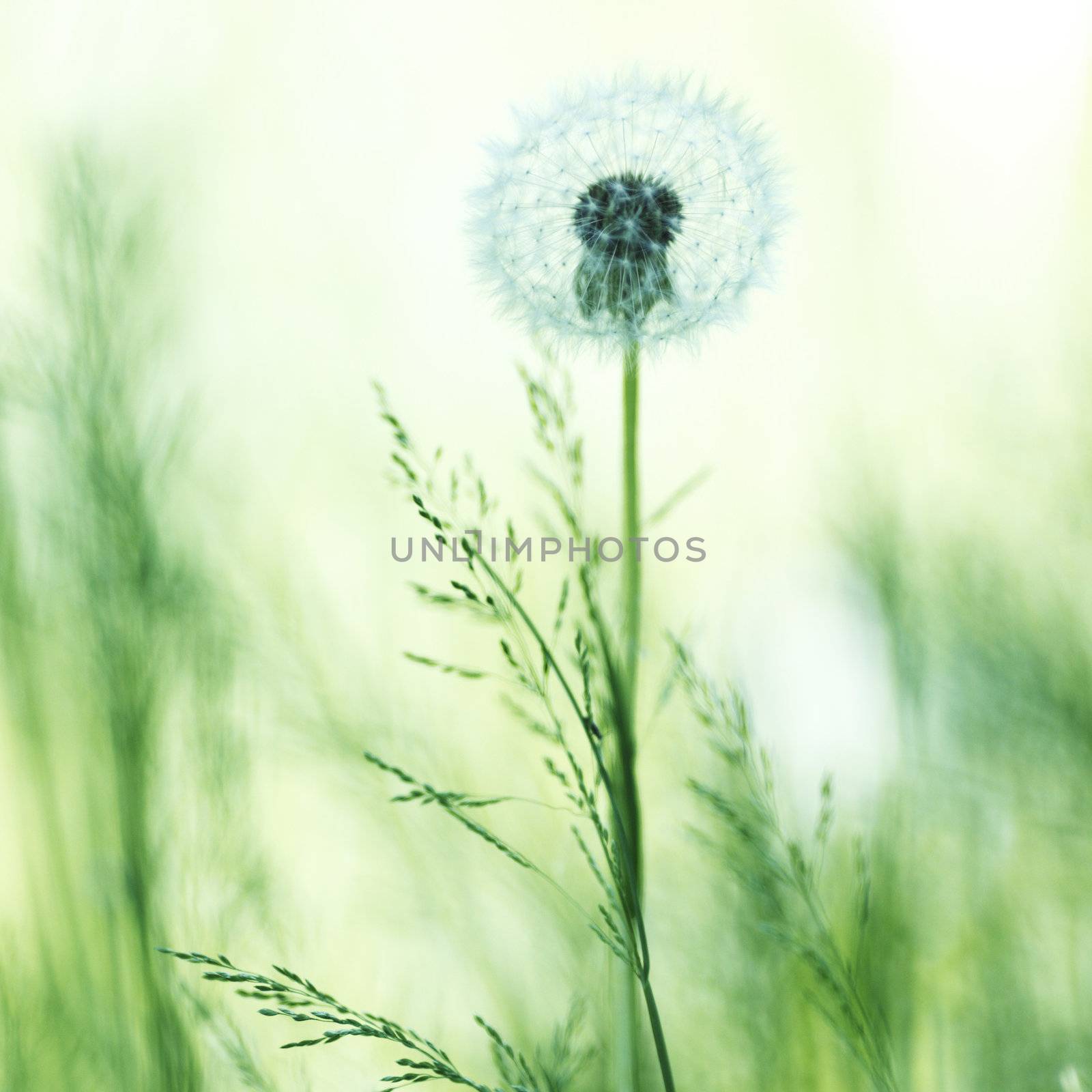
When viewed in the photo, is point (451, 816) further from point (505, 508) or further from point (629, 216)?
point (629, 216)

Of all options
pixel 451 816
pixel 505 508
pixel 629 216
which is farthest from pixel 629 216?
pixel 451 816

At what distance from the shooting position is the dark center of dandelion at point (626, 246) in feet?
1.28

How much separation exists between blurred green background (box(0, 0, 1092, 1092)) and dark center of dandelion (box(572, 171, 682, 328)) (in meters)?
0.15

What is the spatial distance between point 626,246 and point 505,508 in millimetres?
222

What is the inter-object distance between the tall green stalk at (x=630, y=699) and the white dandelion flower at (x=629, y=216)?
34mm

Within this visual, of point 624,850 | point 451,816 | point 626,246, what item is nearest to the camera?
point 624,850

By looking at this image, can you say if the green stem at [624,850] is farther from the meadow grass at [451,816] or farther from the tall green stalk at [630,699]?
the meadow grass at [451,816]

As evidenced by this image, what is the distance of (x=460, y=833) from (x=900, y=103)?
0.59 metres

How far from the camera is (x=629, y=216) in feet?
1.28

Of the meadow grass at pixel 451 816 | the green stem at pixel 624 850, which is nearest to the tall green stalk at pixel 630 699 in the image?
the green stem at pixel 624 850

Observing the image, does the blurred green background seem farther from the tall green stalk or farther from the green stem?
the green stem

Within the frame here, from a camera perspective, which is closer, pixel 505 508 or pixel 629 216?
pixel 629 216

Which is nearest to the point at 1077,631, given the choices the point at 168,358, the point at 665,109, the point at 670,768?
the point at 670,768

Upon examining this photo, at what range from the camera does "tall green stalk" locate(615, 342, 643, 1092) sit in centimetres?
27
